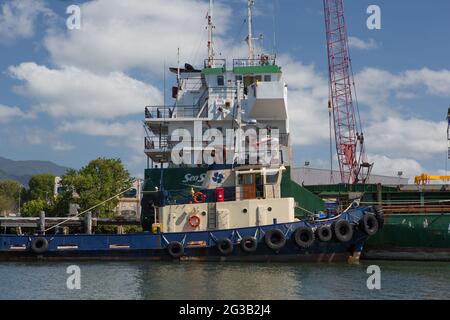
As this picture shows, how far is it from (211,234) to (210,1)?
52.0 feet

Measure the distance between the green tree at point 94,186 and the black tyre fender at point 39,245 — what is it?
17.8m

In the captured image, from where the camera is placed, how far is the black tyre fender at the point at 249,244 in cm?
1961

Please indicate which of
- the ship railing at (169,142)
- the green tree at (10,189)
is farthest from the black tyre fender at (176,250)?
the green tree at (10,189)

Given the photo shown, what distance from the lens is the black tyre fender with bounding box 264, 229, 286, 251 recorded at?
1952 cm

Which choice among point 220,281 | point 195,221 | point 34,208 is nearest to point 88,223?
point 195,221

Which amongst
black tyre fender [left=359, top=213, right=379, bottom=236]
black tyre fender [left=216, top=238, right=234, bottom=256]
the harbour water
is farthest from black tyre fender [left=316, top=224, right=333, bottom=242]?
black tyre fender [left=216, top=238, right=234, bottom=256]

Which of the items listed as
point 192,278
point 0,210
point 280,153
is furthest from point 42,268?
point 0,210

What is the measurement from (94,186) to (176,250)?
76.0ft

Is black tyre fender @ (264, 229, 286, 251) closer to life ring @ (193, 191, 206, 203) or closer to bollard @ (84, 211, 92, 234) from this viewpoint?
life ring @ (193, 191, 206, 203)

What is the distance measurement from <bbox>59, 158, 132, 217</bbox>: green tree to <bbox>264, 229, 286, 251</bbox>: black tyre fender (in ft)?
72.9

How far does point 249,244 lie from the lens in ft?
64.5

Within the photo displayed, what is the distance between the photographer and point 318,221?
1998 cm
